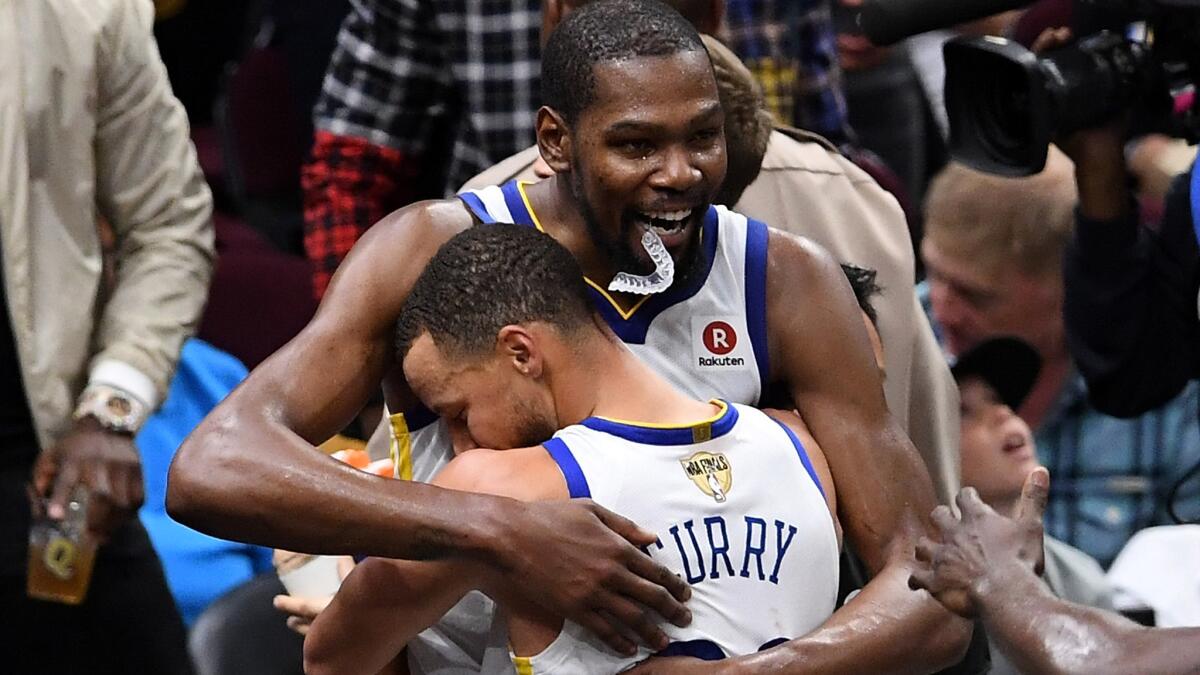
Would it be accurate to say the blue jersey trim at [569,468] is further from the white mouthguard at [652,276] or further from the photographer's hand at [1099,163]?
the photographer's hand at [1099,163]

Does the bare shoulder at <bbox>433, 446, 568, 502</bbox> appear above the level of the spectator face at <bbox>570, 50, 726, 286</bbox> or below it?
below

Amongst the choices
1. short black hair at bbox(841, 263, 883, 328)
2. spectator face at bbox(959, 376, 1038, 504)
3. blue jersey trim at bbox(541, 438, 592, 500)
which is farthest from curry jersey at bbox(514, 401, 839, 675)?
spectator face at bbox(959, 376, 1038, 504)

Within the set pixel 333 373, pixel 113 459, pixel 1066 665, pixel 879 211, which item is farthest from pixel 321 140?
pixel 1066 665

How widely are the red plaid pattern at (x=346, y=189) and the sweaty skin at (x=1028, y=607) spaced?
1.81 metres

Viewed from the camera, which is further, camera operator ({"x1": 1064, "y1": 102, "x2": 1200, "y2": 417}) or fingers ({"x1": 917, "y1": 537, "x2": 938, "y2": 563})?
camera operator ({"x1": 1064, "y1": 102, "x2": 1200, "y2": 417})

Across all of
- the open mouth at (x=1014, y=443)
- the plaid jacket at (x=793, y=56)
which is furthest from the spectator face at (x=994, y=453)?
the plaid jacket at (x=793, y=56)

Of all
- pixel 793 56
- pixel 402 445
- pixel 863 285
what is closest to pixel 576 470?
pixel 402 445

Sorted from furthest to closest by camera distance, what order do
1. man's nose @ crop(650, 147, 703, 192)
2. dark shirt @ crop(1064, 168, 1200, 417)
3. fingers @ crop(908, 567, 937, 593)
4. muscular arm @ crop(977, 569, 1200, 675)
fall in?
dark shirt @ crop(1064, 168, 1200, 417)
man's nose @ crop(650, 147, 703, 192)
fingers @ crop(908, 567, 937, 593)
muscular arm @ crop(977, 569, 1200, 675)

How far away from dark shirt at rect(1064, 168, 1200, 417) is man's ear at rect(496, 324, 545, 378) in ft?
4.34

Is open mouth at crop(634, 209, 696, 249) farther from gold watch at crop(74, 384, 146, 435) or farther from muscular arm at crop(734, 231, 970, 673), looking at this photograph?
gold watch at crop(74, 384, 146, 435)

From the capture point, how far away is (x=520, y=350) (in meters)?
2.63

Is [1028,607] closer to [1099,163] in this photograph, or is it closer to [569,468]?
[569,468]

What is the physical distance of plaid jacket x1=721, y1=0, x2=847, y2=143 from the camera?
4191 mm

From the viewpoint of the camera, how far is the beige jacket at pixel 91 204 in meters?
3.72
